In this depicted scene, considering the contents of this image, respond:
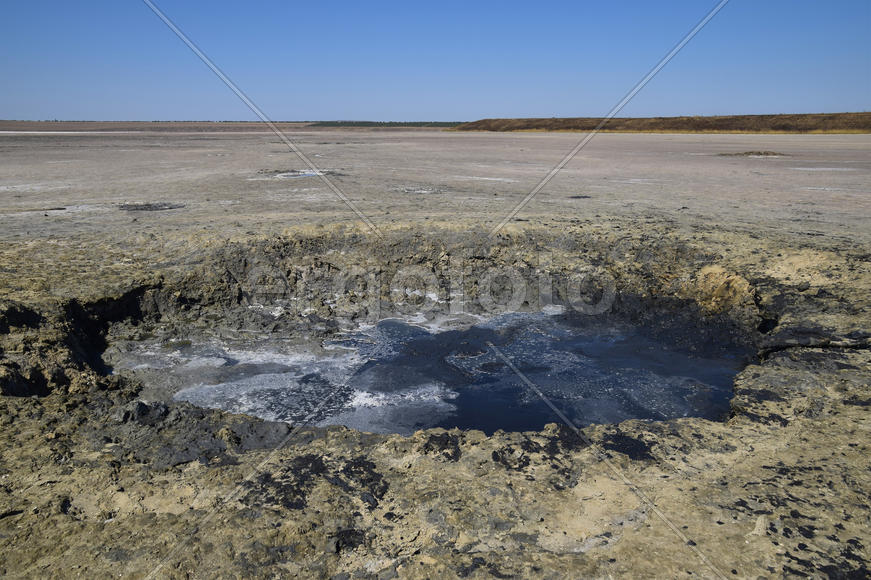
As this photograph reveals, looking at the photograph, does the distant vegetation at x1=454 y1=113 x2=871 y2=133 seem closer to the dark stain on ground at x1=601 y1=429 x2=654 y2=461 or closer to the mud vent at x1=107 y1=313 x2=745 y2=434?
the mud vent at x1=107 y1=313 x2=745 y2=434

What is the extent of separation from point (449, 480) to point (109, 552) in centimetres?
171

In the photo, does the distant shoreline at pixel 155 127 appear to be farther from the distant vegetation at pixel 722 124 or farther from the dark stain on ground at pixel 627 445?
the dark stain on ground at pixel 627 445

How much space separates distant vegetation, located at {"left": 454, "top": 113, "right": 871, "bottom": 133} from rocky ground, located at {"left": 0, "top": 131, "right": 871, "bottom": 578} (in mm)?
52144

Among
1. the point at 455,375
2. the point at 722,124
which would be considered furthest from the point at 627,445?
the point at 722,124

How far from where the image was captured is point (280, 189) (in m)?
13.2

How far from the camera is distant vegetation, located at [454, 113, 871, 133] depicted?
5156cm

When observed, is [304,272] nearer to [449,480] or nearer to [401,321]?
[401,321]

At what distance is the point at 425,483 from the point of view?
3232mm

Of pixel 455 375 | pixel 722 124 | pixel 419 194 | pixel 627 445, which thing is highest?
pixel 722 124

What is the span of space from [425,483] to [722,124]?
65.5 meters

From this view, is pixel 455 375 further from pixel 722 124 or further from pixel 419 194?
pixel 722 124

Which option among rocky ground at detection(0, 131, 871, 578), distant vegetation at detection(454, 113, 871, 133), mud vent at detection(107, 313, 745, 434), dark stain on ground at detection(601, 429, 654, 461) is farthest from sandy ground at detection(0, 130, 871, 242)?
distant vegetation at detection(454, 113, 871, 133)

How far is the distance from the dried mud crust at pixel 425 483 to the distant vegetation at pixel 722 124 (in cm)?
5688

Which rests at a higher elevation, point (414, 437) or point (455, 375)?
point (414, 437)
